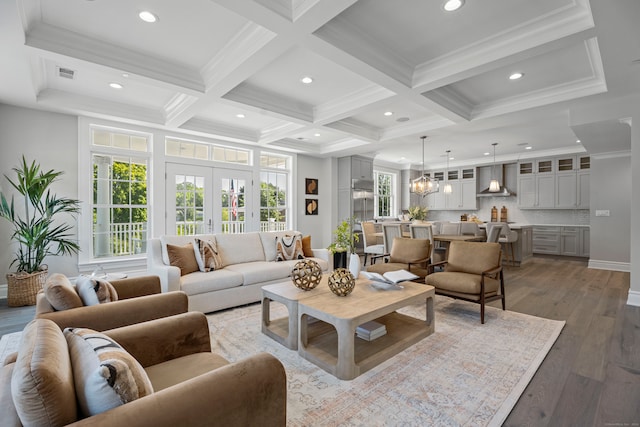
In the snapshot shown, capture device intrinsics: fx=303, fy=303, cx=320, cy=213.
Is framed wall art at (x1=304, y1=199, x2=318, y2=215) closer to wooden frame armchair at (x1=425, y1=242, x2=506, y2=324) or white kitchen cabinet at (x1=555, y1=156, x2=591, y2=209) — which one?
wooden frame armchair at (x1=425, y1=242, x2=506, y2=324)

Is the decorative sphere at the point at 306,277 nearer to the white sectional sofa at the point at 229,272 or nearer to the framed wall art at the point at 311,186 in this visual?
the white sectional sofa at the point at 229,272

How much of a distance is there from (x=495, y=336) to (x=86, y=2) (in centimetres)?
442

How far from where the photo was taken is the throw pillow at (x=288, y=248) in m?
4.48

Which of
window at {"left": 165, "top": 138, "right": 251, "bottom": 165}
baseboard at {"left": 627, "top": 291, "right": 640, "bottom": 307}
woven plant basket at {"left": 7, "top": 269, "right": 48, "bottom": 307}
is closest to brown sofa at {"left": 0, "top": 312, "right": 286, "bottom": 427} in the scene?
woven plant basket at {"left": 7, "top": 269, "right": 48, "bottom": 307}

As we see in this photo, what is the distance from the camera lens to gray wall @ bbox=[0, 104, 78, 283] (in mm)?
3979

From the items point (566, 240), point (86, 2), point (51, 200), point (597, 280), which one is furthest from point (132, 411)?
point (566, 240)

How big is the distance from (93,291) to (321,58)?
281cm

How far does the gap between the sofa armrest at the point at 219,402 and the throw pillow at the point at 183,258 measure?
2761 millimetres

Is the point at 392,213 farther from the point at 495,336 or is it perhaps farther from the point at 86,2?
the point at 86,2

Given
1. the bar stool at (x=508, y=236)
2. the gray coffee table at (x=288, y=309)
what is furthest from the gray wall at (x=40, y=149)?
the bar stool at (x=508, y=236)

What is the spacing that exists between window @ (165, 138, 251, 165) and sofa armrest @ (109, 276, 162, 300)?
3.36 m

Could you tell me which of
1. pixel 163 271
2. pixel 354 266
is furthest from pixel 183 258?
pixel 354 266

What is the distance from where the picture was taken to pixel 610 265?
5961 mm

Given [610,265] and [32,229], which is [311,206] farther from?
[610,265]
